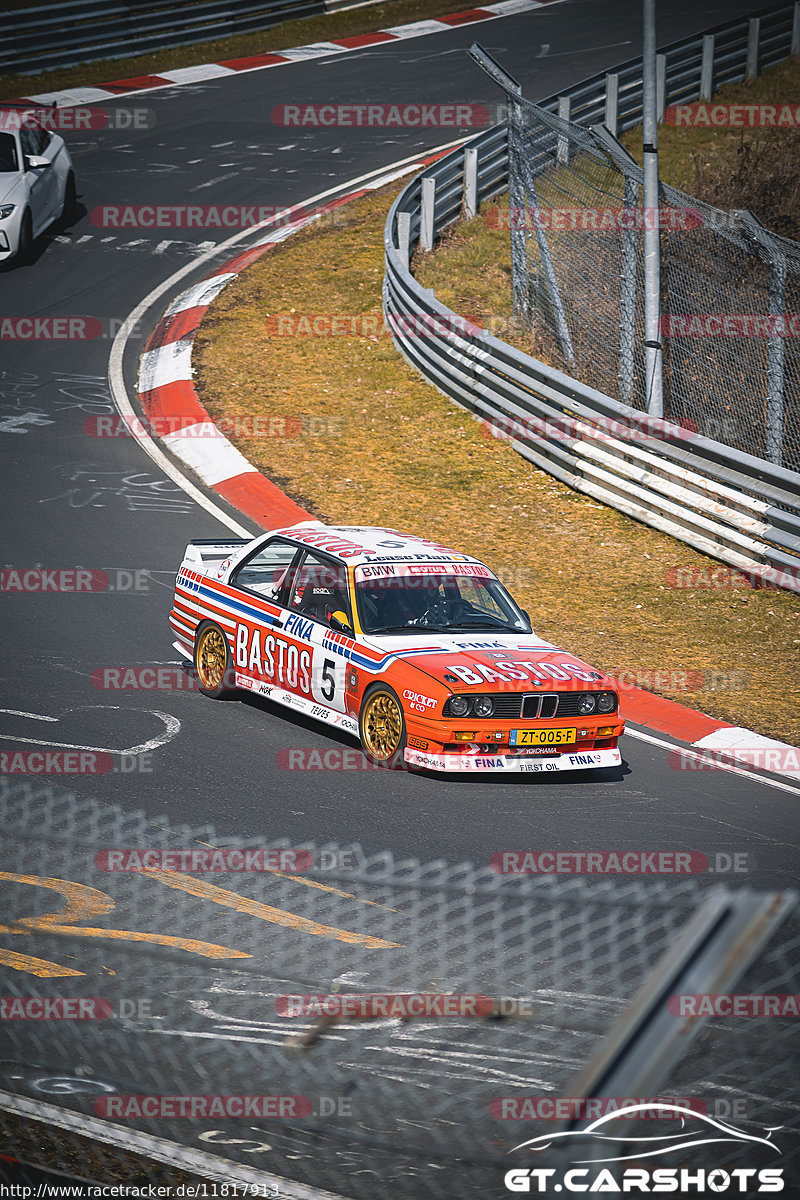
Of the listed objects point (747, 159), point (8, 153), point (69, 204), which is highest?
point (8, 153)

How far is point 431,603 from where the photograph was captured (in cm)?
1009

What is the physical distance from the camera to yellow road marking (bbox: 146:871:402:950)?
628 centimetres

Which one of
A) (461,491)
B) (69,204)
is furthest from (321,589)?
(69,204)

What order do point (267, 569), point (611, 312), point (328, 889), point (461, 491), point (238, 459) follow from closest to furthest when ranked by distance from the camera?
point (328, 889)
point (267, 569)
point (461, 491)
point (238, 459)
point (611, 312)

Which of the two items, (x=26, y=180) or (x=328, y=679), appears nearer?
(x=328, y=679)

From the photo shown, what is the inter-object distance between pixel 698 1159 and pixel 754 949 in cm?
200

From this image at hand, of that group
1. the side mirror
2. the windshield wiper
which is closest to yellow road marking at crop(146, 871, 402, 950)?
the side mirror

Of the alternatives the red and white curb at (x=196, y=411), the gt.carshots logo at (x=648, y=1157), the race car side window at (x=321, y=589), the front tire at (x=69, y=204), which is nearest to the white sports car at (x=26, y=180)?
the front tire at (x=69, y=204)

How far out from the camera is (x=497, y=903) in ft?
22.0

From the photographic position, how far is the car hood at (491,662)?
8.99 metres

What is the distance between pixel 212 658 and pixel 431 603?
181cm

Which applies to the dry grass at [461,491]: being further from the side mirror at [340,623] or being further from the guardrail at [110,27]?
the guardrail at [110,27]

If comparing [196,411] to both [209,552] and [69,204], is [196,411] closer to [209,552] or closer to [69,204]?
[209,552]

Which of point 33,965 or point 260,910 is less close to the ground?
point 33,965
